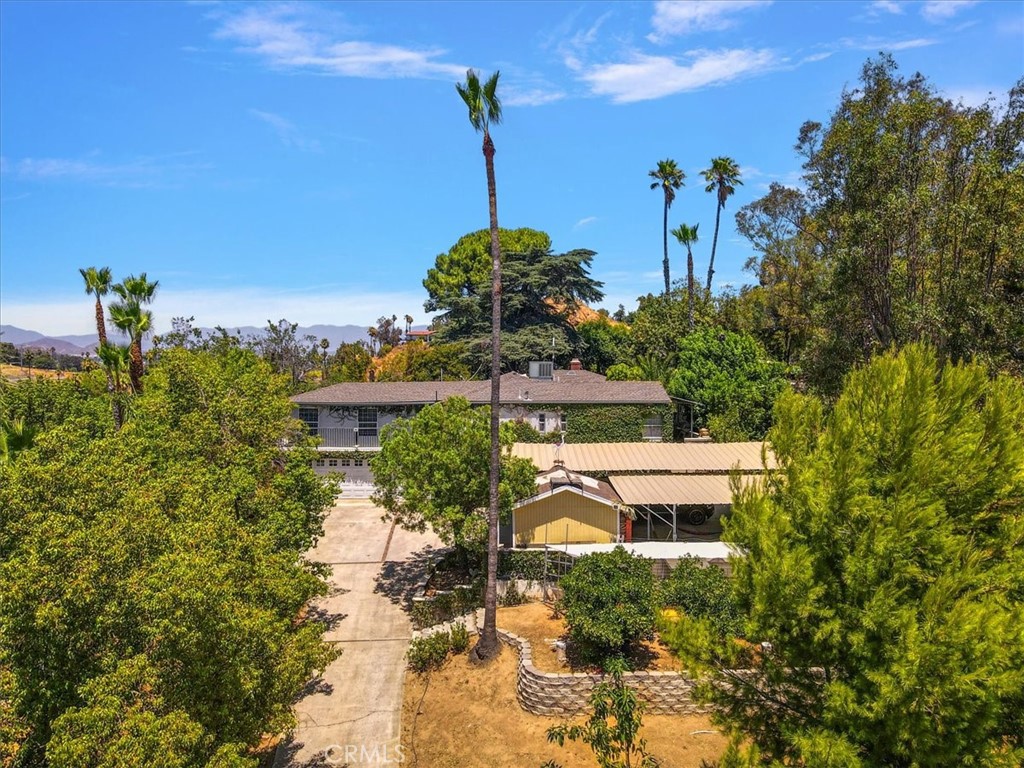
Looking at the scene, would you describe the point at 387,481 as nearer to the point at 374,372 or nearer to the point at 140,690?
the point at 140,690

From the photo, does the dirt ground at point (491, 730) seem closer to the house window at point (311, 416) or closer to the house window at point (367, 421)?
the house window at point (367, 421)

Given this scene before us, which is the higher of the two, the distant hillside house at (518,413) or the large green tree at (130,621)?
the distant hillside house at (518,413)

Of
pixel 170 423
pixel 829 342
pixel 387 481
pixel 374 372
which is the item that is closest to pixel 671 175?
pixel 829 342

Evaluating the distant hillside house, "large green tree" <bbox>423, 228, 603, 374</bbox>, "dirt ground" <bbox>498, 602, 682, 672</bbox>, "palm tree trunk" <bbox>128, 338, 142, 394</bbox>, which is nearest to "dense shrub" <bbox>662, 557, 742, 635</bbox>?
"dirt ground" <bbox>498, 602, 682, 672</bbox>

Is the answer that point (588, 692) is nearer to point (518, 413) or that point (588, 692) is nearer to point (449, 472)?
point (449, 472)

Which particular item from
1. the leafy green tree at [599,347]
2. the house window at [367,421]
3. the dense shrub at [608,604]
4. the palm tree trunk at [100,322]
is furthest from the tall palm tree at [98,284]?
the leafy green tree at [599,347]

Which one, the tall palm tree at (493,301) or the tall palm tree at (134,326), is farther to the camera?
the tall palm tree at (134,326)

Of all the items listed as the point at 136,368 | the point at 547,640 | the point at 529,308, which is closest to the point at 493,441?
the point at 547,640
